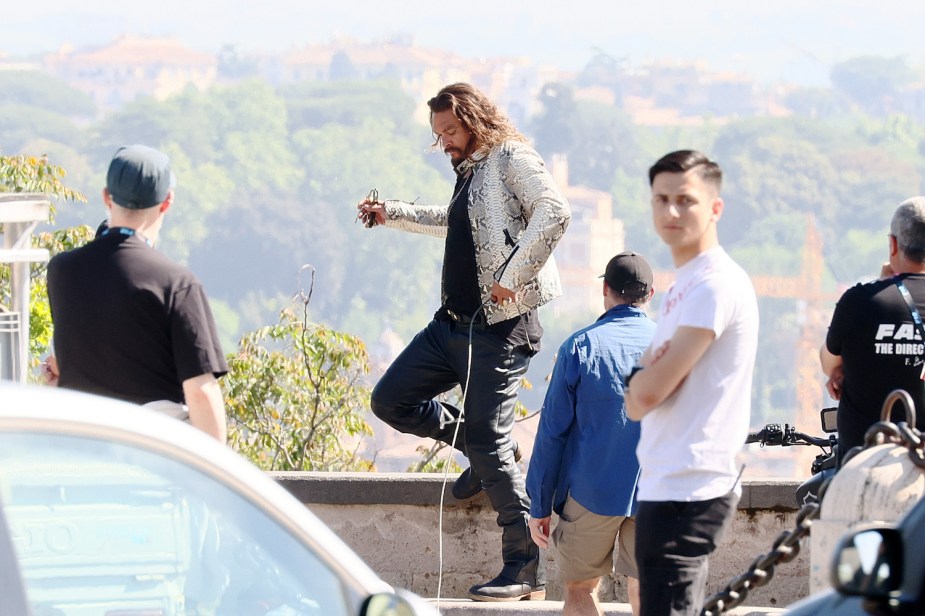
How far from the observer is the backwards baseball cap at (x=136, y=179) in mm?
4504

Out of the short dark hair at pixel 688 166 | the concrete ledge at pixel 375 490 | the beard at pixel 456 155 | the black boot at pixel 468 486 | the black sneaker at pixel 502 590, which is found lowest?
the black sneaker at pixel 502 590

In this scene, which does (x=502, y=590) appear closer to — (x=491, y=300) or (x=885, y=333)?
(x=491, y=300)

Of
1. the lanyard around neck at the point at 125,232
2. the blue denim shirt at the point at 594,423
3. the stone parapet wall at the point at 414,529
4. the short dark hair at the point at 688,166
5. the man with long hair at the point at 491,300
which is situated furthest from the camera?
the stone parapet wall at the point at 414,529

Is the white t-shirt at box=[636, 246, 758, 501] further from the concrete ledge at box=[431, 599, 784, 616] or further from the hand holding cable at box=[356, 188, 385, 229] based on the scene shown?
the hand holding cable at box=[356, 188, 385, 229]

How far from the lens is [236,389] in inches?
606

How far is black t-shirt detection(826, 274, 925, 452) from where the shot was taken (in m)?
4.98

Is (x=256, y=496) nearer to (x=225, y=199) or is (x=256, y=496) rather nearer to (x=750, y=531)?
(x=750, y=531)

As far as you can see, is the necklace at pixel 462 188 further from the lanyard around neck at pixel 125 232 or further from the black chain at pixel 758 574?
the black chain at pixel 758 574

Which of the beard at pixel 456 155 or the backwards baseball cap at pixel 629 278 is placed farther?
the beard at pixel 456 155

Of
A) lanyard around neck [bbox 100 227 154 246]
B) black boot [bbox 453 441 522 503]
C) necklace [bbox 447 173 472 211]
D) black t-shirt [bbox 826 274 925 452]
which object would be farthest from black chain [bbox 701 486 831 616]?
necklace [bbox 447 173 472 211]

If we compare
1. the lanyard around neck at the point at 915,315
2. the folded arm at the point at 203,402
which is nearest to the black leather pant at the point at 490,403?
the lanyard around neck at the point at 915,315

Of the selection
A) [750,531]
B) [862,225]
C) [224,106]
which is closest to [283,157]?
[224,106]

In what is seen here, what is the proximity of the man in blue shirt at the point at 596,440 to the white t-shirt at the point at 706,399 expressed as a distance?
133cm

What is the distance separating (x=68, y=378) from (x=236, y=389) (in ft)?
35.7
